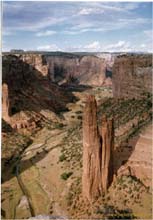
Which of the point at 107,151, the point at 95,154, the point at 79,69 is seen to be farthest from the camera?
the point at 79,69

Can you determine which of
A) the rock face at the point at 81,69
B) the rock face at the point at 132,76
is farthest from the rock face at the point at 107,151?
the rock face at the point at 81,69

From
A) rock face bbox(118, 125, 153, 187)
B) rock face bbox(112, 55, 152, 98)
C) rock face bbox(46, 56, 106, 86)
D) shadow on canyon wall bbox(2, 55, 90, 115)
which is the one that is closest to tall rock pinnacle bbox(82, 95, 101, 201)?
rock face bbox(118, 125, 153, 187)

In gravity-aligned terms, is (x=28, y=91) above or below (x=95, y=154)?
above

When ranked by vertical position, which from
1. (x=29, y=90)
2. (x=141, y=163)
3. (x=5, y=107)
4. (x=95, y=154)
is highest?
(x=29, y=90)

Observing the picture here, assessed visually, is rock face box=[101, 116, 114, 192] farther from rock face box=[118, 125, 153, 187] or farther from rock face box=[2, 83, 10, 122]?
rock face box=[2, 83, 10, 122]

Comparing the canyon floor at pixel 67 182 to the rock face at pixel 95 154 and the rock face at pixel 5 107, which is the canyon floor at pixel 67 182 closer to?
the rock face at pixel 95 154

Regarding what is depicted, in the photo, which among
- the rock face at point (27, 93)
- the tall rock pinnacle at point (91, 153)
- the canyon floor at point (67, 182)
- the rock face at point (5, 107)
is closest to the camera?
the canyon floor at point (67, 182)

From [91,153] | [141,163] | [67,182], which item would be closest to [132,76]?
[67,182]

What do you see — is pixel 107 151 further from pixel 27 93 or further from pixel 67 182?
pixel 27 93
